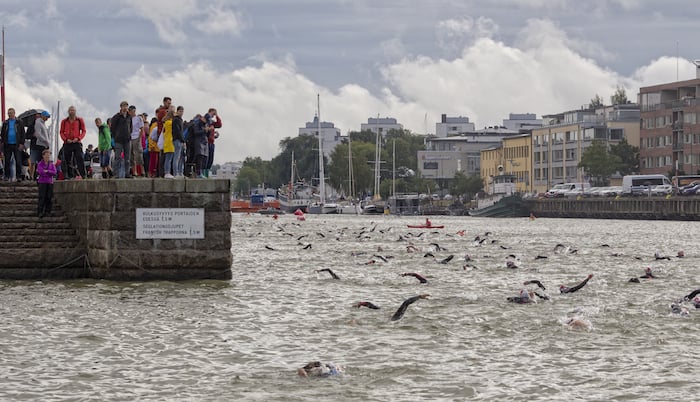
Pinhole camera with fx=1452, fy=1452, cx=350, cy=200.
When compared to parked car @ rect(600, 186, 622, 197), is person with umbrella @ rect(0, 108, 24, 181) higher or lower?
higher

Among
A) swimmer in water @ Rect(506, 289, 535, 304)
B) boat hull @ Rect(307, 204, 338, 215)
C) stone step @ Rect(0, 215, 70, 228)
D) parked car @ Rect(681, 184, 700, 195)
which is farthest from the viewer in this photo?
boat hull @ Rect(307, 204, 338, 215)

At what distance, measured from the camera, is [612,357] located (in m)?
18.2

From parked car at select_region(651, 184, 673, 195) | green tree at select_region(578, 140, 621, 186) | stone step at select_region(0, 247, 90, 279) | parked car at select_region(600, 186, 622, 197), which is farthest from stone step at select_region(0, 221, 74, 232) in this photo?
green tree at select_region(578, 140, 621, 186)

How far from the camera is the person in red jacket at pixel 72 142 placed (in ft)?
110

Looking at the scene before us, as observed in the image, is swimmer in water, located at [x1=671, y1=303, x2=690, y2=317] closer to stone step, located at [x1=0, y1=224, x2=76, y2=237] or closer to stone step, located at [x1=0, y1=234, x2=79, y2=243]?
stone step, located at [x1=0, y1=234, x2=79, y2=243]

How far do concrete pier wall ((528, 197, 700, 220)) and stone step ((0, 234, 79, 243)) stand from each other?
102 metres

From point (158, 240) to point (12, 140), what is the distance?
823cm

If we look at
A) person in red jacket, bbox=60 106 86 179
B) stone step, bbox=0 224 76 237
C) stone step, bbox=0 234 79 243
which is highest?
person in red jacket, bbox=60 106 86 179

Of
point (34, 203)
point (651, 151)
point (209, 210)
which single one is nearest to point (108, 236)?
point (209, 210)

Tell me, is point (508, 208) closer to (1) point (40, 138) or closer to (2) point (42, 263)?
(1) point (40, 138)

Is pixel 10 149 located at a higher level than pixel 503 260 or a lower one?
higher

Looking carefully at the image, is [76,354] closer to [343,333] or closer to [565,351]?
[343,333]

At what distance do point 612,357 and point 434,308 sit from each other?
655 cm

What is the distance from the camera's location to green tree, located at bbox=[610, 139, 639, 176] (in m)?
191
